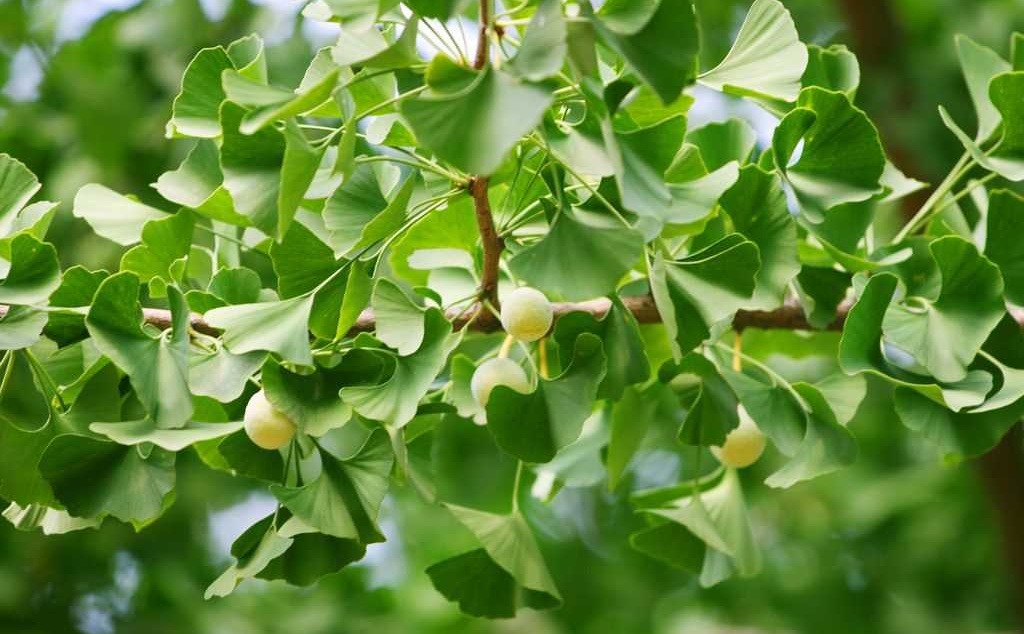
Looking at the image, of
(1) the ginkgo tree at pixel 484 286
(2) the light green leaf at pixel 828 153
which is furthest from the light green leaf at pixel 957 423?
(2) the light green leaf at pixel 828 153

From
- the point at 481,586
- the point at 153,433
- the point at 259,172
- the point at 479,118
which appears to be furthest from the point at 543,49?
the point at 481,586

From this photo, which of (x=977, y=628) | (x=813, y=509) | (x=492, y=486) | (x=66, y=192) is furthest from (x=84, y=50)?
(x=977, y=628)

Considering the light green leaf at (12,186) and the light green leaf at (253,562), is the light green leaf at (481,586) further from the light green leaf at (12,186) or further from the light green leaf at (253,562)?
the light green leaf at (12,186)

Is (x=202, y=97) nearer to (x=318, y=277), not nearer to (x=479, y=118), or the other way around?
(x=318, y=277)

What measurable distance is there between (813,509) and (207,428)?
1736 mm

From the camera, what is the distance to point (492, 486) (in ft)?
6.86

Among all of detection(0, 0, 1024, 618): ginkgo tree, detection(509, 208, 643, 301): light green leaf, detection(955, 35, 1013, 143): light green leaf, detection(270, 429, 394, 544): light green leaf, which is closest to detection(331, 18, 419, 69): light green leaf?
detection(0, 0, 1024, 618): ginkgo tree

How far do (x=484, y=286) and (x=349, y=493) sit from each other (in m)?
0.13

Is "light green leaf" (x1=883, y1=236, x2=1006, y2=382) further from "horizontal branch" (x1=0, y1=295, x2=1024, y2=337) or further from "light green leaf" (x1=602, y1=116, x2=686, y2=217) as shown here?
"light green leaf" (x1=602, y1=116, x2=686, y2=217)

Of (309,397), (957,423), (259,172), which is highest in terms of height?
(259,172)

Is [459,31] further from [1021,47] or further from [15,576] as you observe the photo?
[15,576]

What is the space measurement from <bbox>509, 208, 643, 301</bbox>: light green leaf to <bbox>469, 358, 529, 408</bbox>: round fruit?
0.10 meters

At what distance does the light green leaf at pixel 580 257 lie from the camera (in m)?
0.56

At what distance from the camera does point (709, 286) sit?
0.62m
